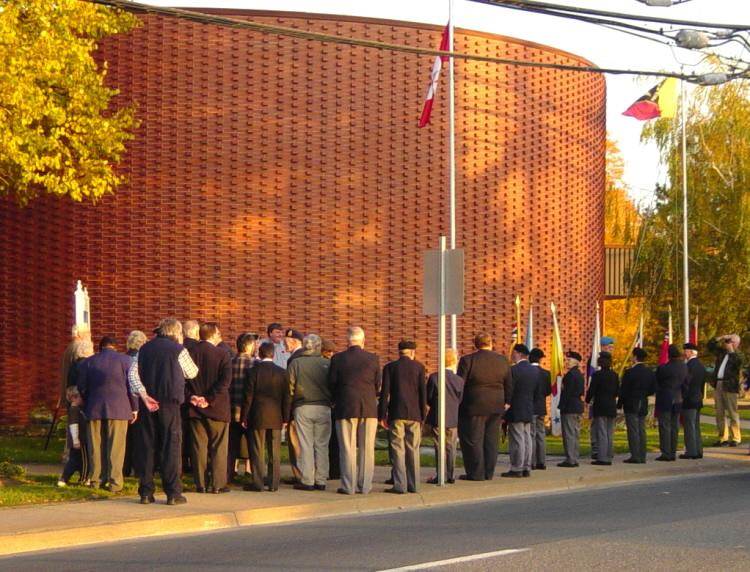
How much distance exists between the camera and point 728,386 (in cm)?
2538

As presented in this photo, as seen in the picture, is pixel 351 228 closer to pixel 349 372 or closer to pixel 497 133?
pixel 497 133

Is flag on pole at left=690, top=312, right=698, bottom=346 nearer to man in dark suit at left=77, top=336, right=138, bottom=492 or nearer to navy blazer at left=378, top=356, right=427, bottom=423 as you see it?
navy blazer at left=378, top=356, right=427, bottom=423

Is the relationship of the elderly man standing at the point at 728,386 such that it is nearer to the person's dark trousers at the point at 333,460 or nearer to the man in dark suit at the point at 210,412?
the person's dark trousers at the point at 333,460

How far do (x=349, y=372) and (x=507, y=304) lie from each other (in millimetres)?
13689

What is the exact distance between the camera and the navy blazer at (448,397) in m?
17.8

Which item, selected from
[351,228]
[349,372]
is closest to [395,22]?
[351,228]

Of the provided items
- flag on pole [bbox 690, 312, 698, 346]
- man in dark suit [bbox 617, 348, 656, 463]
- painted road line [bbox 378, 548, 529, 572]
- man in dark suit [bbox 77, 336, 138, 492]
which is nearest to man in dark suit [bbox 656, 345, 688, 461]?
man in dark suit [bbox 617, 348, 656, 463]

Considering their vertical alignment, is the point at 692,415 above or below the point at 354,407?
below

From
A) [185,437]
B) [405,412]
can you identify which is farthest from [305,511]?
[185,437]

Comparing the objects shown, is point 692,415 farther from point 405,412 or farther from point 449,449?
point 405,412

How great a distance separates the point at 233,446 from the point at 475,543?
550 cm

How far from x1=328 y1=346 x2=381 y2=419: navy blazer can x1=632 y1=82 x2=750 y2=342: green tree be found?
2457cm

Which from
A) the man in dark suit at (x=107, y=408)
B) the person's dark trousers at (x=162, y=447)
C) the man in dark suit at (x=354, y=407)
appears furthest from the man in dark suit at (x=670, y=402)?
the person's dark trousers at (x=162, y=447)

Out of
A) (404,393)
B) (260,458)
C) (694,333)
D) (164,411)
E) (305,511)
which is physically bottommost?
(305,511)
